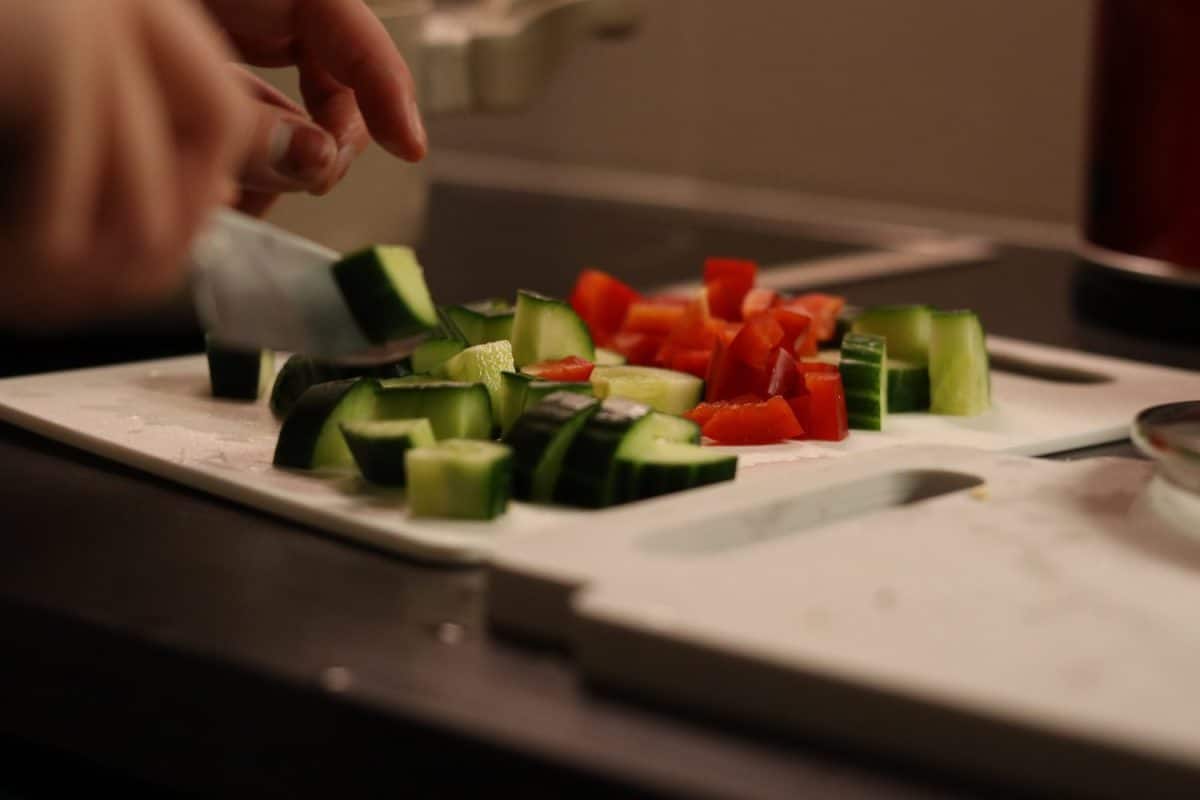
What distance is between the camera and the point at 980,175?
2.27 meters

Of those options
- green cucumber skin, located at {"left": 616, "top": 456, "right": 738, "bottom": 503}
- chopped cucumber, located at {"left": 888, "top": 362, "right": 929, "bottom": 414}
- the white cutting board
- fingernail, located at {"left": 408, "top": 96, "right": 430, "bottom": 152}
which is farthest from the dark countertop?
chopped cucumber, located at {"left": 888, "top": 362, "right": 929, "bottom": 414}

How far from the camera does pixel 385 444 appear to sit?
3.25 feet

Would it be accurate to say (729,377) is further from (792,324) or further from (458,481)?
(458,481)

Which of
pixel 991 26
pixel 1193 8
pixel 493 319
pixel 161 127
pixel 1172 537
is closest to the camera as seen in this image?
pixel 161 127

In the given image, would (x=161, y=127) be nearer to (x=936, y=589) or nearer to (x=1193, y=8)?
(x=936, y=589)

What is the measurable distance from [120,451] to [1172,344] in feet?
3.23

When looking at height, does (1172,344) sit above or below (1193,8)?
below

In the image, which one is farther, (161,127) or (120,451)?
(120,451)

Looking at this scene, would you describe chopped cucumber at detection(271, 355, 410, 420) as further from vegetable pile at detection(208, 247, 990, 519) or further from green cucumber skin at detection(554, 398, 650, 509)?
green cucumber skin at detection(554, 398, 650, 509)

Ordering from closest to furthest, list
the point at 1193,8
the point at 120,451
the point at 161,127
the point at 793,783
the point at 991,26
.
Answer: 1. the point at 793,783
2. the point at 161,127
3. the point at 120,451
4. the point at 1193,8
5. the point at 991,26

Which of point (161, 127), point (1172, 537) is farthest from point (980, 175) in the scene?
point (161, 127)

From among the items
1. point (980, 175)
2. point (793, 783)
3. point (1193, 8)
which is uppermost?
point (1193, 8)

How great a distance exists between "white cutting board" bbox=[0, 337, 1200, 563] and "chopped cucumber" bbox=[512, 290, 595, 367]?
16 cm

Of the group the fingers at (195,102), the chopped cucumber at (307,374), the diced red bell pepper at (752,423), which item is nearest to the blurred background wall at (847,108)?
the diced red bell pepper at (752,423)
